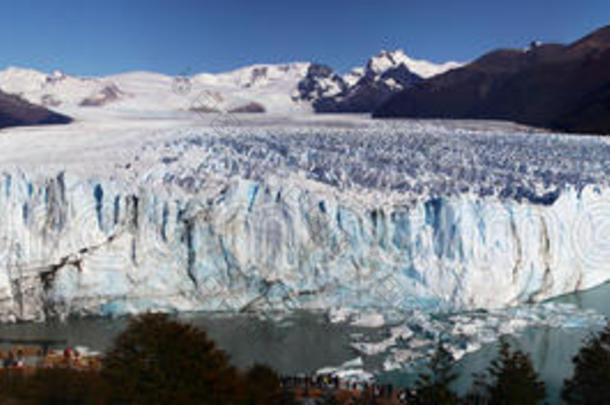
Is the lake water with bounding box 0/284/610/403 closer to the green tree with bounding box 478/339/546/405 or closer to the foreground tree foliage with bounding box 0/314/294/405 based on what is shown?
the green tree with bounding box 478/339/546/405

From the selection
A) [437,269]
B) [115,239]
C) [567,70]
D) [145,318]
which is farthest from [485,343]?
[567,70]

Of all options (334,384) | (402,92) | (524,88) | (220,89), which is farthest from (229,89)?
(334,384)

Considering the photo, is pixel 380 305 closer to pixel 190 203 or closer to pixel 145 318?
pixel 190 203

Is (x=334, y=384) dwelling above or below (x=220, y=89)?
below

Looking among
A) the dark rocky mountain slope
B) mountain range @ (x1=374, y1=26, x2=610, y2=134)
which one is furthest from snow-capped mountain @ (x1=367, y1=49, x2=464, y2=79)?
the dark rocky mountain slope

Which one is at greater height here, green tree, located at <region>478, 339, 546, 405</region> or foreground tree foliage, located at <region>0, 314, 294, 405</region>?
foreground tree foliage, located at <region>0, 314, 294, 405</region>

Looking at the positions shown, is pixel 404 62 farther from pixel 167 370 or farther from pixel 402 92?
pixel 167 370

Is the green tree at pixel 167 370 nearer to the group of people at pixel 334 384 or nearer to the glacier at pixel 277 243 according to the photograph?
the group of people at pixel 334 384
